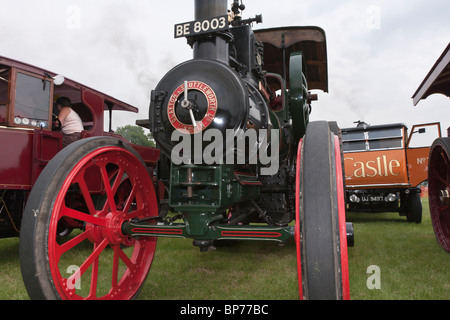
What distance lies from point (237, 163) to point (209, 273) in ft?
4.01

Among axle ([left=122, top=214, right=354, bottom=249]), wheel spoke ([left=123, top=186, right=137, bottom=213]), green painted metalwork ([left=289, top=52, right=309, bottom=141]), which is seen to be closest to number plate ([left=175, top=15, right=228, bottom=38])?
green painted metalwork ([left=289, top=52, right=309, bottom=141])

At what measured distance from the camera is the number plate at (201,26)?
232cm

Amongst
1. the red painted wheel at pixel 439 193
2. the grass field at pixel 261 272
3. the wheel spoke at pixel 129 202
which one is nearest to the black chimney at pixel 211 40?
the wheel spoke at pixel 129 202

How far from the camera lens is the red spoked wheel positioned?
54.1 inches

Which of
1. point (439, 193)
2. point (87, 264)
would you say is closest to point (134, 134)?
point (439, 193)

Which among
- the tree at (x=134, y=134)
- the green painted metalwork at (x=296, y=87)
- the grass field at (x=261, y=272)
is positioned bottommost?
the grass field at (x=261, y=272)

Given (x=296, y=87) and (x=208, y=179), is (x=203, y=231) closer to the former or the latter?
(x=208, y=179)

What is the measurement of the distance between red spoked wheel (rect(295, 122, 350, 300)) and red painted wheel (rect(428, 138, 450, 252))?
2601 millimetres

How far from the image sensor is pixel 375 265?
318cm

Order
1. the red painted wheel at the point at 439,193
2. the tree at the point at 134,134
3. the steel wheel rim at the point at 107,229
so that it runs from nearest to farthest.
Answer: the steel wheel rim at the point at 107,229 → the red painted wheel at the point at 439,193 → the tree at the point at 134,134

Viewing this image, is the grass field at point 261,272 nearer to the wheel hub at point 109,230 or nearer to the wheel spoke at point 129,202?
the wheel hub at point 109,230

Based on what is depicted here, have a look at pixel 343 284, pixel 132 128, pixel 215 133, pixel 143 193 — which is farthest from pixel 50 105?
pixel 132 128

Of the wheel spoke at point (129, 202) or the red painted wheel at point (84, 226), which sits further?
the wheel spoke at point (129, 202)

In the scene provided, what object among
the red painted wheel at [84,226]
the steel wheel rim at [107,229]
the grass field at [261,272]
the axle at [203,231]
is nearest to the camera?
the red painted wheel at [84,226]
